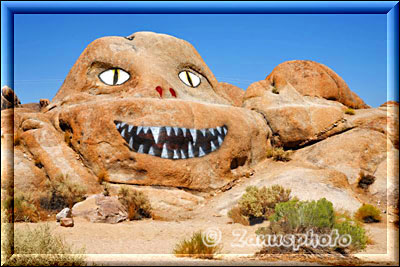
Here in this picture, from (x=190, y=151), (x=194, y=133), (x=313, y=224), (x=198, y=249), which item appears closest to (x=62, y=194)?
(x=190, y=151)

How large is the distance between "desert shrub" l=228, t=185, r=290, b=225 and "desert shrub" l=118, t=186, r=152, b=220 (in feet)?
7.97

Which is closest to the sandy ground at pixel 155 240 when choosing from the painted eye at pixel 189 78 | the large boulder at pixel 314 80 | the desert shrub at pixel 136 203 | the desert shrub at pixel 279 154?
the desert shrub at pixel 136 203

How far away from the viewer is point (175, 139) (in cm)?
1259

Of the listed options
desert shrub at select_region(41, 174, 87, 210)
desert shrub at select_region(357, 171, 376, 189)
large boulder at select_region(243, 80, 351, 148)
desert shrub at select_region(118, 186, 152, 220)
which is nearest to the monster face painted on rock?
large boulder at select_region(243, 80, 351, 148)

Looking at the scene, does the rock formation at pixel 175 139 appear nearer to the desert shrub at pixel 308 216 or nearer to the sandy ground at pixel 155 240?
the sandy ground at pixel 155 240

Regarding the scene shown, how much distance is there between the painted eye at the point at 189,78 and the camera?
17.0 metres

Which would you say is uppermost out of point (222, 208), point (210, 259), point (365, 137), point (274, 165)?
point (365, 137)

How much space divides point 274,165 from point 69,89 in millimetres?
9118

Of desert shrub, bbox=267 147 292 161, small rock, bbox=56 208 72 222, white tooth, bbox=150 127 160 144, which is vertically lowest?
small rock, bbox=56 208 72 222

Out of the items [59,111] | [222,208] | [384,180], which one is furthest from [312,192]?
[59,111]

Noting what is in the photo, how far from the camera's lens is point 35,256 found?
16.9 feet

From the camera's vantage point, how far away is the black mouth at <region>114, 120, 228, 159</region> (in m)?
12.3

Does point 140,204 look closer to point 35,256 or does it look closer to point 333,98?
point 35,256

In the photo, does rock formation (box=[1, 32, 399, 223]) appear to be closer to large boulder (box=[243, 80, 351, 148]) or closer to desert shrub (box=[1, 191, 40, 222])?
large boulder (box=[243, 80, 351, 148])
